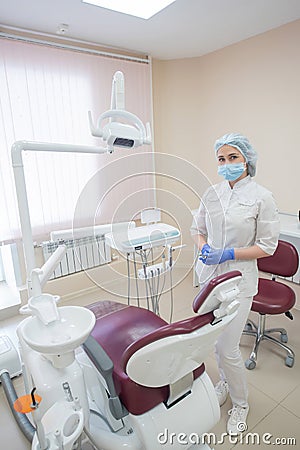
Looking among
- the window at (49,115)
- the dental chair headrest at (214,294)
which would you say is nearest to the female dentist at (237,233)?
the dental chair headrest at (214,294)

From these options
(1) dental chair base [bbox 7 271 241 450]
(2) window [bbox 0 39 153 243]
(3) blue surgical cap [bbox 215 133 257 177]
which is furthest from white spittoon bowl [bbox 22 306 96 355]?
(2) window [bbox 0 39 153 243]

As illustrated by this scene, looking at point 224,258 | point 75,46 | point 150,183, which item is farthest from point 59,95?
point 224,258

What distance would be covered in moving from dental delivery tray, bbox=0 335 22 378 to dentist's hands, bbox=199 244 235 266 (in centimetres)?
140

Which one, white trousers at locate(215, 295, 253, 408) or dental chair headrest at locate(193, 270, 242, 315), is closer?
dental chair headrest at locate(193, 270, 242, 315)

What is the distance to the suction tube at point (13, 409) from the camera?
4.64 feet

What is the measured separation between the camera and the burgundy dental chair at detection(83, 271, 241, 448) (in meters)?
0.84

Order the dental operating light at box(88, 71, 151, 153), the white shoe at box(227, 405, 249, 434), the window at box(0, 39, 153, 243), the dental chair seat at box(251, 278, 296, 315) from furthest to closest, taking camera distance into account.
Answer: the window at box(0, 39, 153, 243) < the dental chair seat at box(251, 278, 296, 315) < the white shoe at box(227, 405, 249, 434) < the dental operating light at box(88, 71, 151, 153)

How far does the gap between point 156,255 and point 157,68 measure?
2500 mm

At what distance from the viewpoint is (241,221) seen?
1.32 meters

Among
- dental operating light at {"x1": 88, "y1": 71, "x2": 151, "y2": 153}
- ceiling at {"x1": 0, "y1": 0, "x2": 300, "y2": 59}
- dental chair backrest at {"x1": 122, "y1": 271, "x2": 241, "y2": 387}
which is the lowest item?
dental chair backrest at {"x1": 122, "y1": 271, "x2": 241, "y2": 387}

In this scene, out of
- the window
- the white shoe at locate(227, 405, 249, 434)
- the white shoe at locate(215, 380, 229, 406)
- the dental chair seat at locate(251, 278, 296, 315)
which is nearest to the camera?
the white shoe at locate(227, 405, 249, 434)

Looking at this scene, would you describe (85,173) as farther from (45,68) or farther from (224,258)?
(224,258)

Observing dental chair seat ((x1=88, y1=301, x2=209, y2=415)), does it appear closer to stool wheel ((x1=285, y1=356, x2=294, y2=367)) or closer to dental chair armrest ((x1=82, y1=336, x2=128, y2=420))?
dental chair armrest ((x1=82, y1=336, x2=128, y2=420))

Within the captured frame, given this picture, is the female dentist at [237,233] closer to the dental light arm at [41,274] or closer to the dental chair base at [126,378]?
the dental chair base at [126,378]
